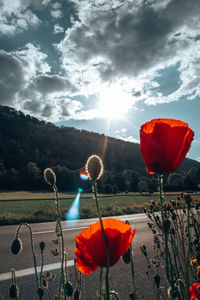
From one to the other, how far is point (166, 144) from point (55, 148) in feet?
292

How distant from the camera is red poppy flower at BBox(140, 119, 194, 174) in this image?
0.78 metres

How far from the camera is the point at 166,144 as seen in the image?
797mm

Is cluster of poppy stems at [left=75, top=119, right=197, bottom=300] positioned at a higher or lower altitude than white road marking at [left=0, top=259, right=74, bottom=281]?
higher

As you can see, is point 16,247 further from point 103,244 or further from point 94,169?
point 94,169

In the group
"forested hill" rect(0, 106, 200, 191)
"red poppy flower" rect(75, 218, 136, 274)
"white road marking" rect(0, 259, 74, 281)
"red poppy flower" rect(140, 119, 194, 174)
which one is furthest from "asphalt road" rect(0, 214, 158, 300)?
"forested hill" rect(0, 106, 200, 191)

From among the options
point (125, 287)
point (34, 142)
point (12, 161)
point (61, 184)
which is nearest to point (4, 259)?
point (125, 287)

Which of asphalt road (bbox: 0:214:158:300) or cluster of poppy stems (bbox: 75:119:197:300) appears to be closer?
cluster of poppy stems (bbox: 75:119:197:300)

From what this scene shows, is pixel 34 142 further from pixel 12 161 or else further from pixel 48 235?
pixel 48 235

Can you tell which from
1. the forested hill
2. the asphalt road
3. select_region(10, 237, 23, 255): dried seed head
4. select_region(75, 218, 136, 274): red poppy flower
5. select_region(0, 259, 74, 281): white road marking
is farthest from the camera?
the forested hill

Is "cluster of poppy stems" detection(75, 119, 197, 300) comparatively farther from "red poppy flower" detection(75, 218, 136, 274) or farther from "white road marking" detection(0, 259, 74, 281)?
"white road marking" detection(0, 259, 74, 281)

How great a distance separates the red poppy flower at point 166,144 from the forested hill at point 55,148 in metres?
72.3

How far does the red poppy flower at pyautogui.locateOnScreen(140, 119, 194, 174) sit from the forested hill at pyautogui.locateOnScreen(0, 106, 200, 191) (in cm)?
7234

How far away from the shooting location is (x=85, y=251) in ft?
2.60

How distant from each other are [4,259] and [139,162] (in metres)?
89.3
